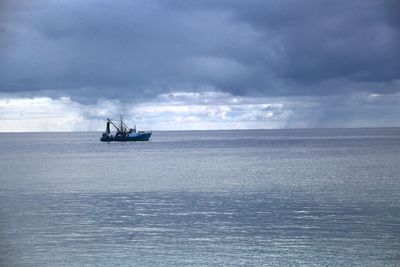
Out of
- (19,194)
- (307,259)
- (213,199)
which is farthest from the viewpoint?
(19,194)

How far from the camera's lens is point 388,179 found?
282 ft

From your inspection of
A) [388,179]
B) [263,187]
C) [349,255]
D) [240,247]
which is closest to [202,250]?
[240,247]

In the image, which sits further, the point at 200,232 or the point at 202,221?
the point at 202,221

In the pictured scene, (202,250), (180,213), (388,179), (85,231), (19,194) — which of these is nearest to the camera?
(202,250)

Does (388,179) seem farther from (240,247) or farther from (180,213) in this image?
(240,247)

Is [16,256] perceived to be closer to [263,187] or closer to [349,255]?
A: [349,255]

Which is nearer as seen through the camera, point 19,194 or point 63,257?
point 63,257

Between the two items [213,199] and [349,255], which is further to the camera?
[213,199]

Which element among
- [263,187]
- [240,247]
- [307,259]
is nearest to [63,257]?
[240,247]

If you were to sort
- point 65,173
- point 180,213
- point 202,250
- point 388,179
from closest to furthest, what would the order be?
point 202,250, point 180,213, point 388,179, point 65,173

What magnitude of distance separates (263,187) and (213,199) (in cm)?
1326

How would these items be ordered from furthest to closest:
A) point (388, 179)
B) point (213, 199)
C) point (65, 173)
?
point (65, 173), point (388, 179), point (213, 199)

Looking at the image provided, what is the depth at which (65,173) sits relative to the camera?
4048 inches

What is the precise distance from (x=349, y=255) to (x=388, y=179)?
49625mm
